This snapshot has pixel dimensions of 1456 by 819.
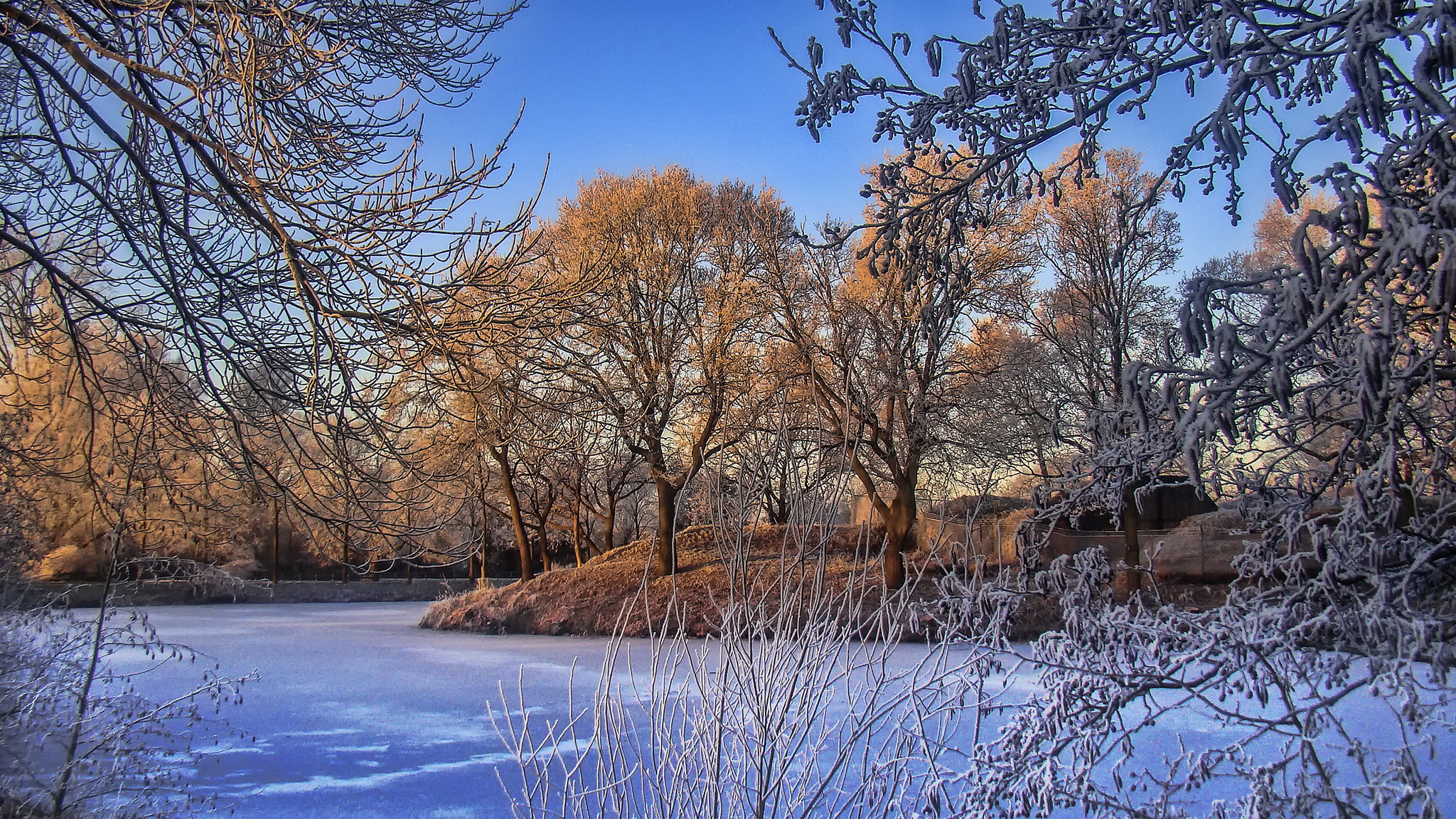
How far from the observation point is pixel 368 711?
6.95 meters

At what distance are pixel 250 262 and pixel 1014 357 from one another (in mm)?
10670

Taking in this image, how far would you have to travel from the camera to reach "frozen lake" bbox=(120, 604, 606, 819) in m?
4.61

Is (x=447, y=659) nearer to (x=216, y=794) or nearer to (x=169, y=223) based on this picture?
(x=216, y=794)

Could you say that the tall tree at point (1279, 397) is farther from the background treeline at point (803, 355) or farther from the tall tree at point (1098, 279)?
the tall tree at point (1098, 279)

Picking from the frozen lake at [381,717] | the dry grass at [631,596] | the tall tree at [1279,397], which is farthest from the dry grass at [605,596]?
the tall tree at [1279,397]

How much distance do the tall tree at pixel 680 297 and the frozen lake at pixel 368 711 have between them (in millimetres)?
3739

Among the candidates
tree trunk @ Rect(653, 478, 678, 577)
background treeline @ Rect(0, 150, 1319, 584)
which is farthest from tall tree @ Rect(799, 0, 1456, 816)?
tree trunk @ Rect(653, 478, 678, 577)

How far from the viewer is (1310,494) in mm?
2949

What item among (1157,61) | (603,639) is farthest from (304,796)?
(603,639)

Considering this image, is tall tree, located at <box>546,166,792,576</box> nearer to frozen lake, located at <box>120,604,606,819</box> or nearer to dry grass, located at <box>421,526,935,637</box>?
dry grass, located at <box>421,526,935,637</box>

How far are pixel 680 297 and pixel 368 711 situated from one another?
8540 mm

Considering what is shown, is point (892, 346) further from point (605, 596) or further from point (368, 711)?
point (368, 711)

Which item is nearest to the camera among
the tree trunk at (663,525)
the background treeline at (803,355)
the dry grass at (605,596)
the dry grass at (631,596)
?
the background treeline at (803,355)

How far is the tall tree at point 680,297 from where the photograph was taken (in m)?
13.2
